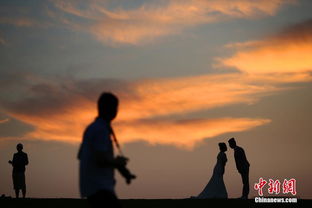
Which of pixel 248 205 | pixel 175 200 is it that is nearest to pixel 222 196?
pixel 175 200

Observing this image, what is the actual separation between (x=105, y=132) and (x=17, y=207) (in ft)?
42.2

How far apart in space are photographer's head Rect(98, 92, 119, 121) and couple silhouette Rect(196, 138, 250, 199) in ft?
49.8

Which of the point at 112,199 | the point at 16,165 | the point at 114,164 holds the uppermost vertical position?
the point at 16,165

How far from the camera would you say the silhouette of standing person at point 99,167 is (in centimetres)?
688

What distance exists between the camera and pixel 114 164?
22.5 feet

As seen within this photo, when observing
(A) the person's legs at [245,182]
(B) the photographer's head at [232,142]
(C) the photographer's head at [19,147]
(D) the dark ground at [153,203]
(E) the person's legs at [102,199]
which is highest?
(C) the photographer's head at [19,147]

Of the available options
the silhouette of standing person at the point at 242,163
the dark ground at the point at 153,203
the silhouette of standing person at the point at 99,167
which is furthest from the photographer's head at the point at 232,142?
the silhouette of standing person at the point at 99,167

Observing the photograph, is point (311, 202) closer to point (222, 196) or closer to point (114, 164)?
point (222, 196)

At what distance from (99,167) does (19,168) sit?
17.4m

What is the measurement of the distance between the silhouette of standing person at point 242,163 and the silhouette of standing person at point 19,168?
28.8 ft

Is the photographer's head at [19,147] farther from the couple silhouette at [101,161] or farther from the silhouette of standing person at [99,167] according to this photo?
the silhouette of standing person at [99,167]

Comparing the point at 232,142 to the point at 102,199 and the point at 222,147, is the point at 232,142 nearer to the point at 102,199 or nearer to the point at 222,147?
the point at 222,147

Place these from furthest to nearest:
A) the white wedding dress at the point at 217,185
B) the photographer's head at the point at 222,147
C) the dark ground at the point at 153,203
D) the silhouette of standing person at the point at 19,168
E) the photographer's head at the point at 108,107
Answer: the white wedding dress at the point at 217,185, the silhouette of standing person at the point at 19,168, the photographer's head at the point at 222,147, the dark ground at the point at 153,203, the photographer's head at the point at 108,107

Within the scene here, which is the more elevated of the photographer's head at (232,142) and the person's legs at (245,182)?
the photographer's head at (232,142)
